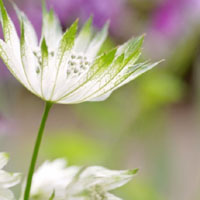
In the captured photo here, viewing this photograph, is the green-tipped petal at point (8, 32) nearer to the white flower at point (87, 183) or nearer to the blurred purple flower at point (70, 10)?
the white flower at point (87, 183)

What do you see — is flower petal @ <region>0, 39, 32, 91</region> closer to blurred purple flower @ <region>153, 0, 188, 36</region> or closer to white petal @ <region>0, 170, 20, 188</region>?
white petal @ <region>0, 170, 20, 188</region>

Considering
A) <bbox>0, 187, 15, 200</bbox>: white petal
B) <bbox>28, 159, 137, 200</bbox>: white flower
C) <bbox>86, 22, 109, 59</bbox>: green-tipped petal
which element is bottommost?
<bbox>0, 187, 15, 200</bbox>: white petal

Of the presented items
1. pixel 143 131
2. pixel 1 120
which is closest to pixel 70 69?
pixel 1 120

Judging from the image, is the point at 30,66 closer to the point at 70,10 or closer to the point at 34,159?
the point at 34,159

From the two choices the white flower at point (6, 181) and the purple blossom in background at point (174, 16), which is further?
the purple blossom in background at point (174, 16)

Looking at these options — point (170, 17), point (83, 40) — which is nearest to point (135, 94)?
point (170, 17)

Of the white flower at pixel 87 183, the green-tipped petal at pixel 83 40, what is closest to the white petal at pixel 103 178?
the white flower at pixel 87 183

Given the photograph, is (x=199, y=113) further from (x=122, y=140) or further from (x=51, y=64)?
(x=51, y=64)

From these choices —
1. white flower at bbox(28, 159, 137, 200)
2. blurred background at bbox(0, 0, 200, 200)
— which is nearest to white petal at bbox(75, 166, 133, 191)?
white flower at bbox(28, 159, 137, 200)

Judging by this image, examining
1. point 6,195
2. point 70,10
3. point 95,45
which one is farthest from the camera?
point 70,10
